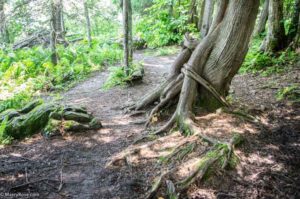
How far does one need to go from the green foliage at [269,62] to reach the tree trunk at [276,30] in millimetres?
346

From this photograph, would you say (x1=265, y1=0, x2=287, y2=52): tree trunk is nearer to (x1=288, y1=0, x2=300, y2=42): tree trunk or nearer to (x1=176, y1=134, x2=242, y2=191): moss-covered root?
(x1=288, y1=0, x2=300, y2=42): tree trunk

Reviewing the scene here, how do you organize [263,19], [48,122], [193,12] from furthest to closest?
[193,12] → [263,19] → [48,122]

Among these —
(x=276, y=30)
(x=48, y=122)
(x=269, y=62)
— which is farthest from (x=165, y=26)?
(x=48, y=122)

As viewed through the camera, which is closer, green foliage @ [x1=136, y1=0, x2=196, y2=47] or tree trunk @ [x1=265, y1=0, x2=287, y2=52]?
tree trunk @ [x1=265, y1=0, x2=287, y2=52]

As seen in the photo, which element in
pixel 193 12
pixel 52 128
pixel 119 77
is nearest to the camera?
pixel 52 128

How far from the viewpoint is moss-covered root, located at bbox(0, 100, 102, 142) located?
640cm

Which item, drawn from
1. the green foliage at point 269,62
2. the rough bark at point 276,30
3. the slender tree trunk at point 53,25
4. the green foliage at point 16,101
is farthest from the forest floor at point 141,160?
the slender tree trunk at point 53,25

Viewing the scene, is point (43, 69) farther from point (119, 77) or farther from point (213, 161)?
point (213, 161)

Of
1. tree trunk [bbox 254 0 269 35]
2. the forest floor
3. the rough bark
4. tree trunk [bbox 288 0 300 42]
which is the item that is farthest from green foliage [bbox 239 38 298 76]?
tree trunk [bbox 254 0 269 35]

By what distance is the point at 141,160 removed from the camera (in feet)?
16.1

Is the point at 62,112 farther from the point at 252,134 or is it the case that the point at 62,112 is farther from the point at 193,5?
the point at 193,5

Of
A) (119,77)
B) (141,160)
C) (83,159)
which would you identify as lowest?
(83,159)

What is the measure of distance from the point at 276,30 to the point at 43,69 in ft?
36.2

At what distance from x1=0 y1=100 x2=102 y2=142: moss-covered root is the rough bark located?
759 centimetres
